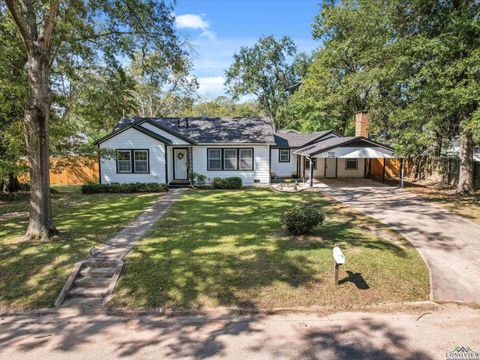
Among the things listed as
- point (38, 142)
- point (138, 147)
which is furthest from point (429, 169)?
point (38, 142)

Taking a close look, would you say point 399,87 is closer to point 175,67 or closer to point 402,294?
point 175,67

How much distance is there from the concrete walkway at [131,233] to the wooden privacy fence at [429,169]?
1725 cm

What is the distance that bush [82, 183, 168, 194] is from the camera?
17.8 metres

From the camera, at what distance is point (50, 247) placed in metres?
8.23

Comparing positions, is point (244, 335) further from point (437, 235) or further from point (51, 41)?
point (51, 41)

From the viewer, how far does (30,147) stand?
8.50m

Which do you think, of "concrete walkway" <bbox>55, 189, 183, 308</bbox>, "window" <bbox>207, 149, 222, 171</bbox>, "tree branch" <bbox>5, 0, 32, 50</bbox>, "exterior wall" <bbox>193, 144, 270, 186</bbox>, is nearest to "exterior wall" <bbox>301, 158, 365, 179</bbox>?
"exterior wall" <bbox>193, 144, 270, 186</bbox>

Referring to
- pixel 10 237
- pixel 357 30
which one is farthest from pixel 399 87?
pixel 10 237

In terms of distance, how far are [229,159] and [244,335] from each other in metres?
15.9

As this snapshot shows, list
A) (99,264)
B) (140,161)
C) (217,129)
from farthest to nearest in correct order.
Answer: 1. (217,129)
2. (140,161)
3. (99,264)

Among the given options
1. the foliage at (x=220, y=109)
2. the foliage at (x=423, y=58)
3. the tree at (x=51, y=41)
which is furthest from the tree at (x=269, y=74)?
the tree at (x=51, y=41)

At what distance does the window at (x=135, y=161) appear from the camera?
19312 mm

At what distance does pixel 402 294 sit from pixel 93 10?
1225 centimetres

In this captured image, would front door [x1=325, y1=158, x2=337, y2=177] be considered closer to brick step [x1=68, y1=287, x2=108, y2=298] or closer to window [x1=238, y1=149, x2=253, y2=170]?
window [x1=238, y1=149, x2=253, y2=170]
